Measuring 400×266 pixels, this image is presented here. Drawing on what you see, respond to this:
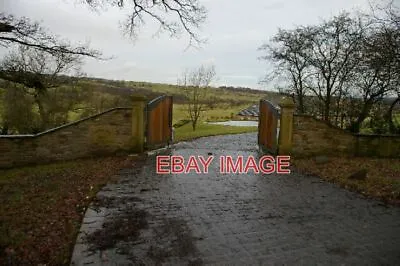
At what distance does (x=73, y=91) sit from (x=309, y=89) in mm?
13507

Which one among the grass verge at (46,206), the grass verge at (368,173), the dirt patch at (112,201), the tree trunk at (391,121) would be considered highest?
the tree trunk at (391,121)

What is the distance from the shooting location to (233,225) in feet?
18.5

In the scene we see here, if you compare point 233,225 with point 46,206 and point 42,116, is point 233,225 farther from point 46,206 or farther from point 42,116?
point 42,116

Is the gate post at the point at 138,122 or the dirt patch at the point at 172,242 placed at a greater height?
the gate post at the point at 138,122

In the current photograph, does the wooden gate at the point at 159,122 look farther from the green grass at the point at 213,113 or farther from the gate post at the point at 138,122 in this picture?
the green grass at the point at 213,113

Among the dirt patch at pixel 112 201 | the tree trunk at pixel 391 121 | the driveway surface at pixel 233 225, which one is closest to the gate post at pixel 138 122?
the driveway surface at pixel 233 225

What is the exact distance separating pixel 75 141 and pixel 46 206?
514 cm


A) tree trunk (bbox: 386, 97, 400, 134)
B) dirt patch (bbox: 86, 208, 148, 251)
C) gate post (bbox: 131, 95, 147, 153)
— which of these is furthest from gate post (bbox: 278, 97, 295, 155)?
dirt patch (bbox: 86, 208, 148, 251)

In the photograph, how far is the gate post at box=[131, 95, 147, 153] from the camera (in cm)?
1145

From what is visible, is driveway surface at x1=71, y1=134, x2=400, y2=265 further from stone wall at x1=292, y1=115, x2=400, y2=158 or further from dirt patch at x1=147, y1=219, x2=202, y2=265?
stone wall at x1=292, y1=115, x2=400, y2=158

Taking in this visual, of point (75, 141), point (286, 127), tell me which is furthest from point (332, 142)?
point (75, 141)

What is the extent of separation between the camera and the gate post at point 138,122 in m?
11.4

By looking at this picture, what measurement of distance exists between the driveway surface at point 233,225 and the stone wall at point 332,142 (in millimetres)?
3436

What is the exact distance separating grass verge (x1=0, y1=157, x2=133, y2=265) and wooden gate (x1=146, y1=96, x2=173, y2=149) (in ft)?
5.70
